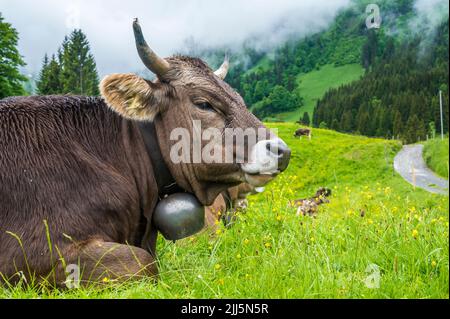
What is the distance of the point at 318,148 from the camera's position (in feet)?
232

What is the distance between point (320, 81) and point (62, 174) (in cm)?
12986

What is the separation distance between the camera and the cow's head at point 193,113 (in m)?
4.47

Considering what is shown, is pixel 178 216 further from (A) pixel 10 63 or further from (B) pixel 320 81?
(B) pixel 320 81

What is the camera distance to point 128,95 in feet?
Answer: 15.1

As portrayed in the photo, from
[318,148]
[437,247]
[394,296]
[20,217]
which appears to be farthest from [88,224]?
[318,148]

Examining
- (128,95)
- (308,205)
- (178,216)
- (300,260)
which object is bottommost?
(308,205)

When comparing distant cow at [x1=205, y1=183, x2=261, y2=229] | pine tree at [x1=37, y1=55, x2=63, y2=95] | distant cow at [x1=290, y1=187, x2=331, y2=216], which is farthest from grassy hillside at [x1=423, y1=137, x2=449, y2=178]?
pine tree at [x1=37, y1=55, x2=63, y2=95]

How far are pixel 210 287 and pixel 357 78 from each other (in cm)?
12927

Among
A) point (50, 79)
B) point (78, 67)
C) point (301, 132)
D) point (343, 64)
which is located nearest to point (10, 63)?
point (50, 79)

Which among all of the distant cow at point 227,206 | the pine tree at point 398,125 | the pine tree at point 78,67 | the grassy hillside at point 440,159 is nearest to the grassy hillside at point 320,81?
the pine tree at point 398,125

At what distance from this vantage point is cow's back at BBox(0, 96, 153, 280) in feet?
13.1

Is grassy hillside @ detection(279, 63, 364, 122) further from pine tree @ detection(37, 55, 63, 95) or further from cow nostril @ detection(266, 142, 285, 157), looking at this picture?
cow nostril @ detection(266, 142, 285, 157)

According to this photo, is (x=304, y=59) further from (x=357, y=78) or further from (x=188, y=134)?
(x=188, y=134)

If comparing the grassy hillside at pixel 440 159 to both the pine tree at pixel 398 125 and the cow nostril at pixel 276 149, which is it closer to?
the cow nostril at pixel 276 149
